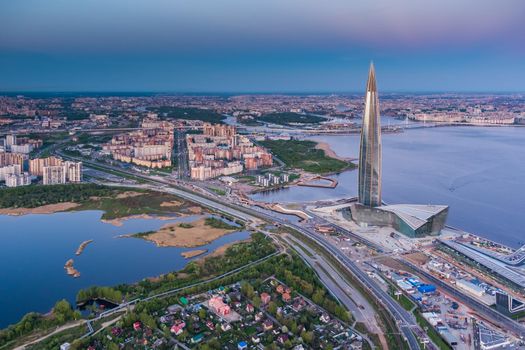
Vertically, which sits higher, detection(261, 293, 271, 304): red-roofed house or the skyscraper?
the skyscraper

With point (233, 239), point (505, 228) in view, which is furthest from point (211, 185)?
point (505, 228)

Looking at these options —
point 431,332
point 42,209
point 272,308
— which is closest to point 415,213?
point 431,332

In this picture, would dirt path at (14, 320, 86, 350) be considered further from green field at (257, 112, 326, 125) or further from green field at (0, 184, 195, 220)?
green field at (257, 112, 326, 125)

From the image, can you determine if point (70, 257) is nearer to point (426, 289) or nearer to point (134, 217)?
point (134, 217)

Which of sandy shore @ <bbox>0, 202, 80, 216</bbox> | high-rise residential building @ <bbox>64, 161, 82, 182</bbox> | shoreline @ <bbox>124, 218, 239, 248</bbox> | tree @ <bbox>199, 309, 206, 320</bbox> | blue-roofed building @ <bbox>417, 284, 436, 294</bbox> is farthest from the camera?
high-rise residential building @ <bbox>64, 161, 82, 182</bbox>

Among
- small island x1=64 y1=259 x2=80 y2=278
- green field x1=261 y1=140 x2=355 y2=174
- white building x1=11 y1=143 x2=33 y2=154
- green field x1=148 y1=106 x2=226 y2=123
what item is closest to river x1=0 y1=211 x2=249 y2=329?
small island x1=64 y1=259 x2=80 y2=278
